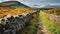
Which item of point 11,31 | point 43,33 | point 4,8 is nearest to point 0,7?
point 4,8

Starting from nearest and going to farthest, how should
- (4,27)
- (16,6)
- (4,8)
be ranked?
(4,27) < (16,6) < (4,8)

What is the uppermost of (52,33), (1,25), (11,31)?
(1,25)

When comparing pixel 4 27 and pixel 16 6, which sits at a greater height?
pixel 4 27

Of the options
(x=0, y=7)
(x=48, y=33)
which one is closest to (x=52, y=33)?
(x=48, y=33)

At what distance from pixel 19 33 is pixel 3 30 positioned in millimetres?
3341

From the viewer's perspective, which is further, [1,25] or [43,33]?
[43,33]

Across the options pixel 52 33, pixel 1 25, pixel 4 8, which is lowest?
pixel 4 8

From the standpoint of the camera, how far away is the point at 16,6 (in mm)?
39219

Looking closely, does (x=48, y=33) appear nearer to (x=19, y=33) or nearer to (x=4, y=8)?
(x=19, y=33)

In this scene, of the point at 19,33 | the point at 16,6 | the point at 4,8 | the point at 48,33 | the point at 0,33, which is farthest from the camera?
the point at 4,8

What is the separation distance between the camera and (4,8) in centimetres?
4547

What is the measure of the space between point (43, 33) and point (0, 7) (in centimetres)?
2674

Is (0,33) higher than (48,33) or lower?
higher

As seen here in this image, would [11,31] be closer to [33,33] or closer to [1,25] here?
[1,25]
